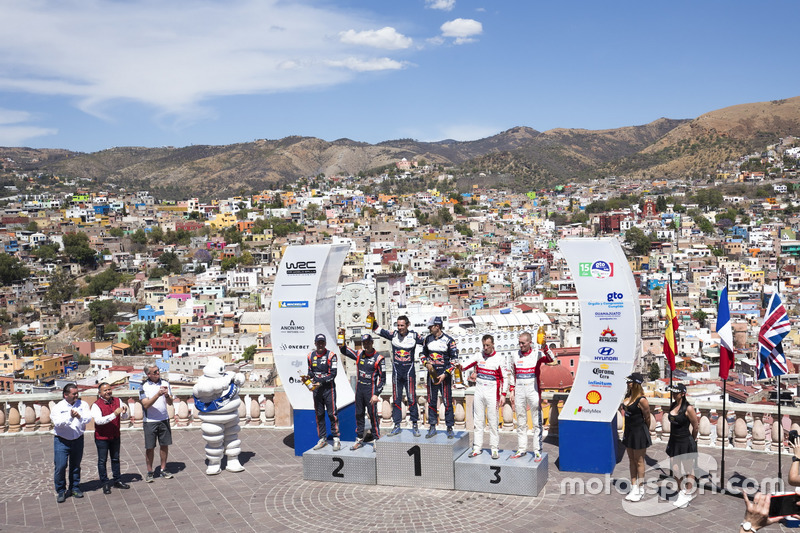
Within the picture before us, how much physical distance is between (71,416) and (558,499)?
477 centimetres

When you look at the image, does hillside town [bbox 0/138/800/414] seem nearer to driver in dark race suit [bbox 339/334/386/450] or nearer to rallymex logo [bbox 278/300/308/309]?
rallymex logo [bbox 278/300/308/309]

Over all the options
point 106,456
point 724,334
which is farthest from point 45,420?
point 724,334

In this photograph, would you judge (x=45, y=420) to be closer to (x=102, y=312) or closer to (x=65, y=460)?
→ (x=65, y=460)

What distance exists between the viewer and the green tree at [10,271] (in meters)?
82.6

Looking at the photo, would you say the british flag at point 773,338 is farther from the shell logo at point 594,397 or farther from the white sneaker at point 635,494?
the white sneaker at point 635,494

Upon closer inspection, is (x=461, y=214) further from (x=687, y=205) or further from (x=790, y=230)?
(x=790, y=230)

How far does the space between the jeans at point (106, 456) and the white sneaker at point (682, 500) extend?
550cm

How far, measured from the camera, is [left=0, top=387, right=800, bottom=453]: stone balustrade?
8398 mm

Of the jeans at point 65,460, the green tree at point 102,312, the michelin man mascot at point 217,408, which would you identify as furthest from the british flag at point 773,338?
the green tree at point 102,312

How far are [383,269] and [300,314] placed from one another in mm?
68838

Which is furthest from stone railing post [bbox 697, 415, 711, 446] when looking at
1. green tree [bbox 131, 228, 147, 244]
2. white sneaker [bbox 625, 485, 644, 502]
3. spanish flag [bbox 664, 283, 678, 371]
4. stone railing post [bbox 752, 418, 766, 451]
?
green tree [bbox 131, 228, 147, 244]

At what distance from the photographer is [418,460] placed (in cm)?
761

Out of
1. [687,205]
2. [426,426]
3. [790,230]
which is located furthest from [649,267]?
[426,426]

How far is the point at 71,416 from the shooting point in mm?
7441
